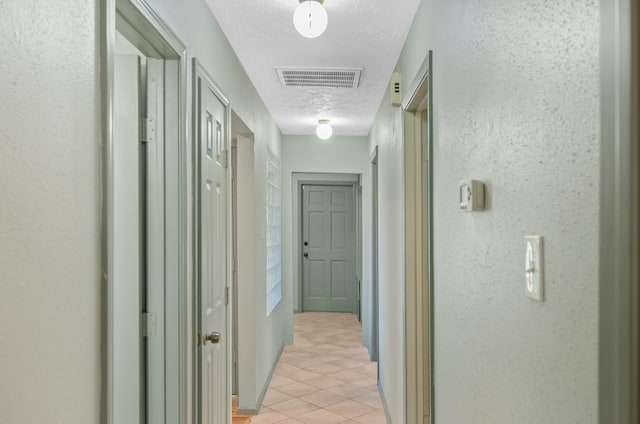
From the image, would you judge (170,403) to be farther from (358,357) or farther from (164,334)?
(358,357)

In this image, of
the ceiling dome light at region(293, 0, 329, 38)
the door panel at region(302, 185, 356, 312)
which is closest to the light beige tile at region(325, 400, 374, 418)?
the ceiling dome light at region(293, 0, 329, 38)

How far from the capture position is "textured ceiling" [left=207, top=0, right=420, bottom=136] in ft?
7.25

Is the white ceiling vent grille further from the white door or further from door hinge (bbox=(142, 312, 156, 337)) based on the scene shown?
door hinge (bbox=(142, 312, 156, 337))

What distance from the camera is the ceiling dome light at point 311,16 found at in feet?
6.61

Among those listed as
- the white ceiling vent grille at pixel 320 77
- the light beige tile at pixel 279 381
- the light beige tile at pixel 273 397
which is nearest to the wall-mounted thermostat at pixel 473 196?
the white ceiling vent grille at pixel 320 77

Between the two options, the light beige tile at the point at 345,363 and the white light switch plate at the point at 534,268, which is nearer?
the white light switch plate at the point at 534,268

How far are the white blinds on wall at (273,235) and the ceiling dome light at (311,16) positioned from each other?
7.72 ft

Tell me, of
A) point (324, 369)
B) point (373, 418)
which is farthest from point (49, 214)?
point (324, 369)

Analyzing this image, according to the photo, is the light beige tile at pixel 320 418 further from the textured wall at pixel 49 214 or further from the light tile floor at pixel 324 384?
the textured wall at pixel 49 214

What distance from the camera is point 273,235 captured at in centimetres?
469

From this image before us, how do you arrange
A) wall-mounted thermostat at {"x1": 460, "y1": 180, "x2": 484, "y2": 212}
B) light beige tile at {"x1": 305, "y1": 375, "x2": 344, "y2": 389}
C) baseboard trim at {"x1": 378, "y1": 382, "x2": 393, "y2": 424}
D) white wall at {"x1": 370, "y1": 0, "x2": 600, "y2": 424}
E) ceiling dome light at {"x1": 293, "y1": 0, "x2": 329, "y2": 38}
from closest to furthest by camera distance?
white wall at {"x1": 370, "y1": 0, "x2": 600, "y2": 424}, wall-mounted thermostat at {"x1": 460, "y1": 180, "x2": 484, "y2": 212}, ceiling dome light at {"x1": 293, "y1": 0, "x2": 329, "y2": 38}, baseboard trim at {"x1": 378, "y1": 382, "x2": 393, "y2": 424}, light beige tile at {"x1": 305, "y1": 375, "x2": 344, "y2": 389}

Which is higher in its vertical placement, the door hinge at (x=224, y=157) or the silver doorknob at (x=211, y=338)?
the door hinge at (x=224, y=157)

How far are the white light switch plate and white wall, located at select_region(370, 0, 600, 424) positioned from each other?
0.07 feet

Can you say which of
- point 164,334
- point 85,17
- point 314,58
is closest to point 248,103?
point 314,58
